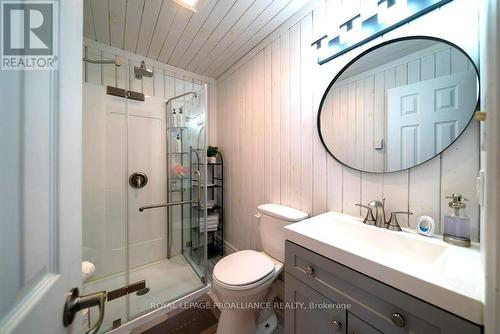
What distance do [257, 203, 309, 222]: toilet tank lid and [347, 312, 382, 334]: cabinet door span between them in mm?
587

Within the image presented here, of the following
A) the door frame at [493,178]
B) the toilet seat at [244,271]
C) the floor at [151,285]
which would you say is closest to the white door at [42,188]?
the toilet seat at [244,271]

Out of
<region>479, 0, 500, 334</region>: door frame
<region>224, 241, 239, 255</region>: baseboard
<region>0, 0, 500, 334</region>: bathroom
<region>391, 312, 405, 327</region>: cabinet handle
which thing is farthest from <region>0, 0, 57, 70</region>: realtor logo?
<region>224, 241, 239, 255</region>: baseboard

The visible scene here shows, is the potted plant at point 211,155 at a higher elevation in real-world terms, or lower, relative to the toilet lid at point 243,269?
higher

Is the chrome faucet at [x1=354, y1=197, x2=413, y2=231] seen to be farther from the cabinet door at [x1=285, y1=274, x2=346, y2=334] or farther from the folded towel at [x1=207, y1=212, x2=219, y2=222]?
the folded towel at [x1=207, y1=212, x2=219, y2=222]

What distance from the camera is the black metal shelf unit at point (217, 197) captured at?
2.30m

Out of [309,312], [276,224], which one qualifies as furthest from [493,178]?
[276,224]

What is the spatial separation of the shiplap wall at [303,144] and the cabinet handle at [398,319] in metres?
0.51

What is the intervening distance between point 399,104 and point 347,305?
3.36ft

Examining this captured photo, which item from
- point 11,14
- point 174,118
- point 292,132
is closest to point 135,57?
point 174,118

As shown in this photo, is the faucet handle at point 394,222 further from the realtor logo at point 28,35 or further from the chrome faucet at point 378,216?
the realtor logo at point 28,35

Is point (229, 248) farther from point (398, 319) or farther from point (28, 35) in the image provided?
point (28, 35)

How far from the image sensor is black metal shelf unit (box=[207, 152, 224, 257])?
2.30m

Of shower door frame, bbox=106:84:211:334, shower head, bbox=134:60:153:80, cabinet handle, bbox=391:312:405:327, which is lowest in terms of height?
shower door frame, bbox=106:84:211:334

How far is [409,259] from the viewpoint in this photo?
834mm
